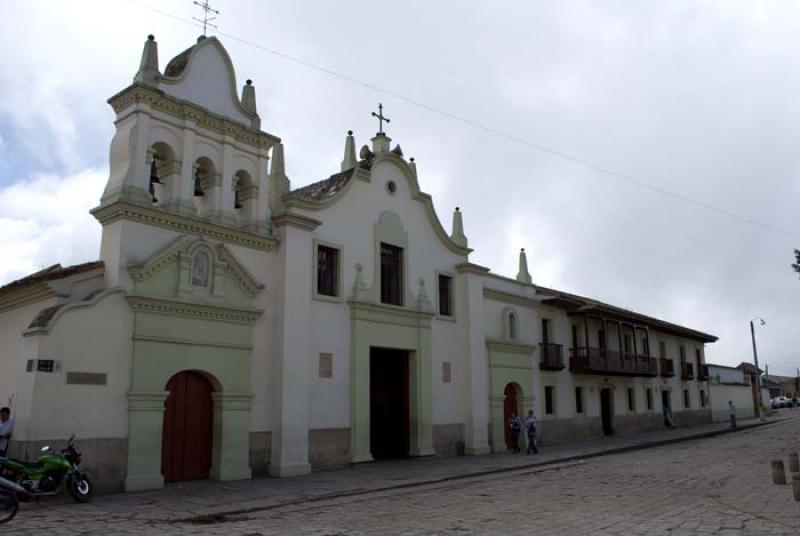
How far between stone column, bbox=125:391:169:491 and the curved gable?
721 cm

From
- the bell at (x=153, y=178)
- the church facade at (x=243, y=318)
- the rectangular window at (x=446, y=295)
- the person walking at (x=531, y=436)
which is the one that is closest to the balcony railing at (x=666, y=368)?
the church facade at (x=243, y=318)

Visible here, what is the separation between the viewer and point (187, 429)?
15445mm

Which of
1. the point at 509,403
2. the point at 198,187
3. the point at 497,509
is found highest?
the point at 198,187

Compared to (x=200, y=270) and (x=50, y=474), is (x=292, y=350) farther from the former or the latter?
(x=50, y=474)

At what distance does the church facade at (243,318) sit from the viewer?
547 inches

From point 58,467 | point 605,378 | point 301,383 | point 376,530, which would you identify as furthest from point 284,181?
point 605,378

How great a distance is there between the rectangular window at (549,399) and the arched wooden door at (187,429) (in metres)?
15.7

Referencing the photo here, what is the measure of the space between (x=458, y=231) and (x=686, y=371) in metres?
23.5

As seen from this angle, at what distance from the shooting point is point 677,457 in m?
21.3

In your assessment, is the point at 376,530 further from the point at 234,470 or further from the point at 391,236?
the point at 391,236

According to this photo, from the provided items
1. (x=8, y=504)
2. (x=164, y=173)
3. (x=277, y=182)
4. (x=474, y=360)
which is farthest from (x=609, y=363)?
(x=8, y=504)

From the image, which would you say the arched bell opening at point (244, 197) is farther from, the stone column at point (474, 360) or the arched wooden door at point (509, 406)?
the arched wooden door at point (509, 406)

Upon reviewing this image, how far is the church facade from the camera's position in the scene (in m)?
13.9

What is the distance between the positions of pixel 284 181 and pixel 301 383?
217 inches
